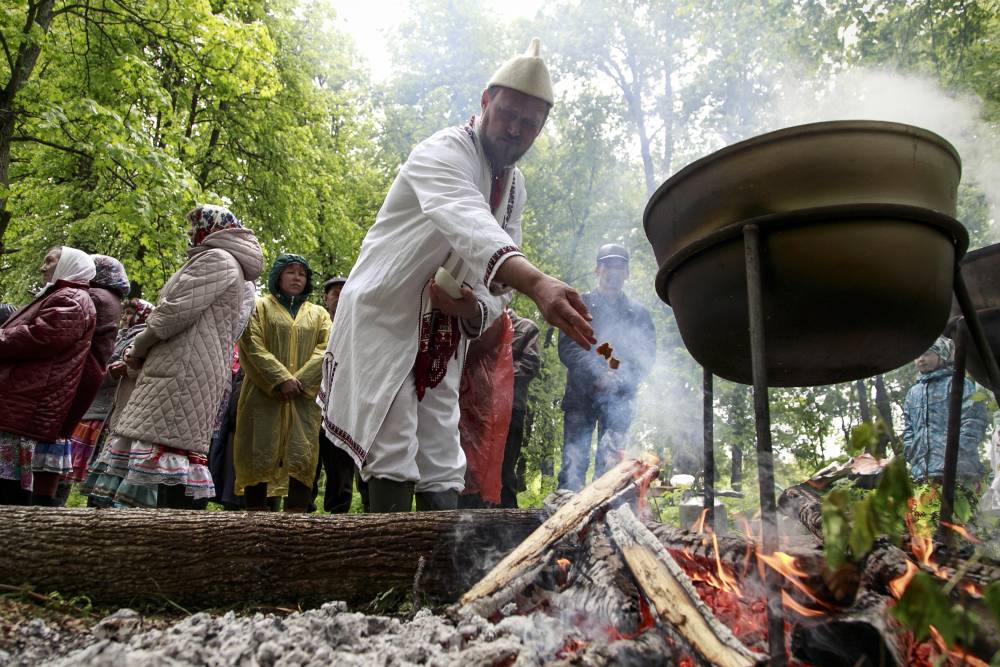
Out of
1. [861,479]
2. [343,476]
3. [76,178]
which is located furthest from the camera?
[76,178]

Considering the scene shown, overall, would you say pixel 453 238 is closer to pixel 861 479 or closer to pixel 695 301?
pixel 695 301

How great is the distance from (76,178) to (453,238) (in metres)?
10.1

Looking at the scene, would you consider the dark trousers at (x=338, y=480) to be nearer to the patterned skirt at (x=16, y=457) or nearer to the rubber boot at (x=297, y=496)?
the rubber boot at (x=297, y=496)

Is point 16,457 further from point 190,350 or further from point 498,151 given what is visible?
point 498,151

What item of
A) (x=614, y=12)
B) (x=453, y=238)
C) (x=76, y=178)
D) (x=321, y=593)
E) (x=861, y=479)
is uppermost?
(x=614, y=12)

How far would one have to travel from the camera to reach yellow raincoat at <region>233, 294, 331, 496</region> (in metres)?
4.63

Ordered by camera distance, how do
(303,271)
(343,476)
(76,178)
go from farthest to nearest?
(76,178)
(343,476)
(303,271)

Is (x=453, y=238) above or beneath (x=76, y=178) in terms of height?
beneath

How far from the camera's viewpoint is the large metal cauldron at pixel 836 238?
172cm

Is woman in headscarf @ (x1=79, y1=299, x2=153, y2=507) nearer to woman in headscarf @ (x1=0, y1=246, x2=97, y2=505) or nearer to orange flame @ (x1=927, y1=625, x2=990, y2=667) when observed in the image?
woman in headscarf @ (x1=0, y1=246, x2=97, y2=505)

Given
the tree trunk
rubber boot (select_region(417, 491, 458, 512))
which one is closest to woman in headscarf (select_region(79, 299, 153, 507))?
rubber boot (select_region(417, 491, 458, 512))

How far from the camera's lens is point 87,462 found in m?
5.21

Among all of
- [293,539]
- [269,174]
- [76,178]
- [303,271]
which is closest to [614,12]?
[269,174]

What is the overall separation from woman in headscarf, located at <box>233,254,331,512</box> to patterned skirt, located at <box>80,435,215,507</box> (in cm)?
90
